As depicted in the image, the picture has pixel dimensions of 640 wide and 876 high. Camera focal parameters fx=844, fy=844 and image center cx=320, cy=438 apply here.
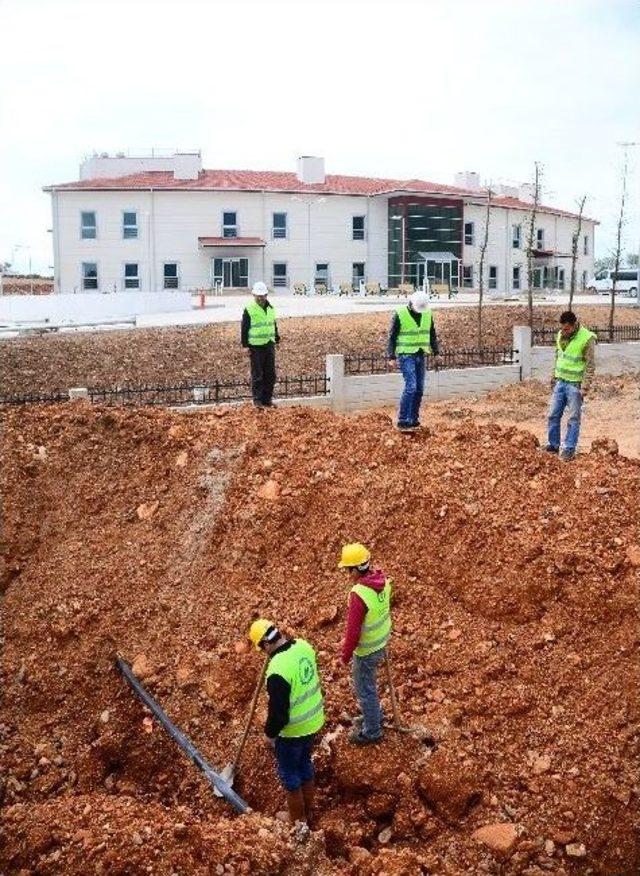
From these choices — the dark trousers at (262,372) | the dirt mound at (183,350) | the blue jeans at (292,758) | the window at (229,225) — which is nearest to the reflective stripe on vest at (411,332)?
the dark trousers at (262,372)

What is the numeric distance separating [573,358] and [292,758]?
5.60 m

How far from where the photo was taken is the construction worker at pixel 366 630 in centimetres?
546

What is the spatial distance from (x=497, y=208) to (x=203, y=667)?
135 ft

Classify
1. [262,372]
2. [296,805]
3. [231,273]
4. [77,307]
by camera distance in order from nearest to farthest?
1. [296,805]
2. [262,372]
3. [77,307]
4. [231,273]

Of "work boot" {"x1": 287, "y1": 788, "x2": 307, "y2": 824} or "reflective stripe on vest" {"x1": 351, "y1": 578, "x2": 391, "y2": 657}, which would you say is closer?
"work boot" {"x1": 287, "y1": 788, "x2": 307, "y2": 824}

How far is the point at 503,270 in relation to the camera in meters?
45.6

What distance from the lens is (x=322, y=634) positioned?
271 inches

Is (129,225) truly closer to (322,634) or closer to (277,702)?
(322,634)

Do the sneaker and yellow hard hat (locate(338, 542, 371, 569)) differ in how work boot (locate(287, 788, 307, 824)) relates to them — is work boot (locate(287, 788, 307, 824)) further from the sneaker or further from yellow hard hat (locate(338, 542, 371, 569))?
yellow hard hat (locate(338, 542, 371, 569))

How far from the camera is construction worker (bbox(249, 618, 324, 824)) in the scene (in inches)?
197

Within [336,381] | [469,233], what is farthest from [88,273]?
[336,381]

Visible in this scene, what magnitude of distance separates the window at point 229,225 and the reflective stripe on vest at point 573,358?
32295 millimetres

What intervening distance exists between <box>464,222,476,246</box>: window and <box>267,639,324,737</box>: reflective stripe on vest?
40.9 meters

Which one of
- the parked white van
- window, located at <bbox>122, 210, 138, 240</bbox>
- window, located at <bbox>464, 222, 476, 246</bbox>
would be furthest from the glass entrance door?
the parked white van
